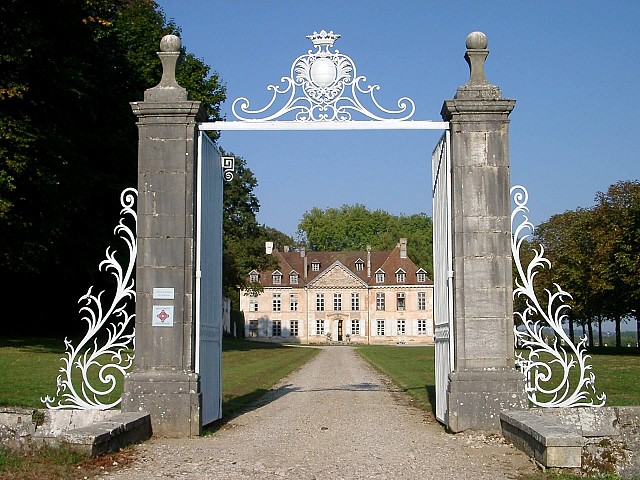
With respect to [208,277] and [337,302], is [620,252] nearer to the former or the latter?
[208,277]

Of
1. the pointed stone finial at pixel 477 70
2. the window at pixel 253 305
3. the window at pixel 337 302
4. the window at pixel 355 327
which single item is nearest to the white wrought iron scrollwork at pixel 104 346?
the pointed stone finial at pixel 477 70

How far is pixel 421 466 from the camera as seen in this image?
24.3 feet

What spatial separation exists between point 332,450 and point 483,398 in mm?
2098

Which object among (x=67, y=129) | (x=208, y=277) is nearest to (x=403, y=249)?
(x=67, y=129)

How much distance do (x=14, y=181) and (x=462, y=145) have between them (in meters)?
14.0

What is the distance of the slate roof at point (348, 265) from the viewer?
3059 inches

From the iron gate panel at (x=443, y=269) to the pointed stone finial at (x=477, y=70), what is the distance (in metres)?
0.59

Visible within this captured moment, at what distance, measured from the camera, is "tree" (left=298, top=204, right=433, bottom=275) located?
303 feet

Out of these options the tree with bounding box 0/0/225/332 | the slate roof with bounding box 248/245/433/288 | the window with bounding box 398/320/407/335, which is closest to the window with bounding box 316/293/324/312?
the slate roof with bounding box 248/245/433/288

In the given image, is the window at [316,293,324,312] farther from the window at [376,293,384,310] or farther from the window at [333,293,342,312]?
the window at [376,293,384,310]

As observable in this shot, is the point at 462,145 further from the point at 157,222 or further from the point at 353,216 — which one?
the point at 353,216

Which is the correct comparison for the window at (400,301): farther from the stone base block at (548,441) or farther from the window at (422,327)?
the stone base block at (548,441)

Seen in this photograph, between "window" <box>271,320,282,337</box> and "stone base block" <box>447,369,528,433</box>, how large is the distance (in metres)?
71.0

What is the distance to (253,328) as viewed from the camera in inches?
3172
